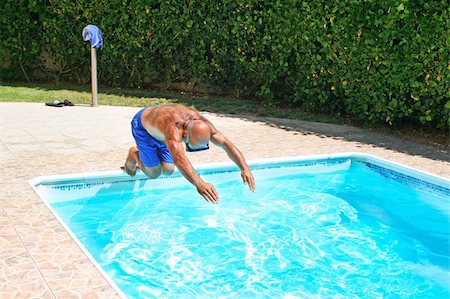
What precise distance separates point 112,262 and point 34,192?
1.46 m

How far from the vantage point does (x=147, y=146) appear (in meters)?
6.11

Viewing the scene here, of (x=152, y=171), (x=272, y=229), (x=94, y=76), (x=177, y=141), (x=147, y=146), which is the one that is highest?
(x=177, y=141)

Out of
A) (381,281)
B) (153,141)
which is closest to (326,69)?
(153,141)

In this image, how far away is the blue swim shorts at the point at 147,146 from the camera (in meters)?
6.03

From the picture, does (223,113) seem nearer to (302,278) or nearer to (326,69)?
(326,69)

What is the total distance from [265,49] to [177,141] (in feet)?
28.8

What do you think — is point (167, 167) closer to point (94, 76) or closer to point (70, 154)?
point (70, 154)

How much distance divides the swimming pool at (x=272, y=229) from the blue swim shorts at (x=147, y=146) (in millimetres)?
704

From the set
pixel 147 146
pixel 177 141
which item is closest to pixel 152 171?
pixel 147 146

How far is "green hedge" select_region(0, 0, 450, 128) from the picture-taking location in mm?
9625

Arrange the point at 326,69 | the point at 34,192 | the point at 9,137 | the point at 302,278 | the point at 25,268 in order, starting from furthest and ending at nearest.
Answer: the point at 326,69, the point at 9,137, the point at 34,192, the point at 302,278, the point at 25,268

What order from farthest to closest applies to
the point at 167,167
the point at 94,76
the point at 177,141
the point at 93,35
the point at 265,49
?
the point at 265,49 < the point at 94,76 < the point at 93,35 < the point at 167,167 < the point at 177,141

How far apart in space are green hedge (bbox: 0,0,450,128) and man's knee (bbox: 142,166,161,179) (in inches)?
213

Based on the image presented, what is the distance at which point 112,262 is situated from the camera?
5086mm
